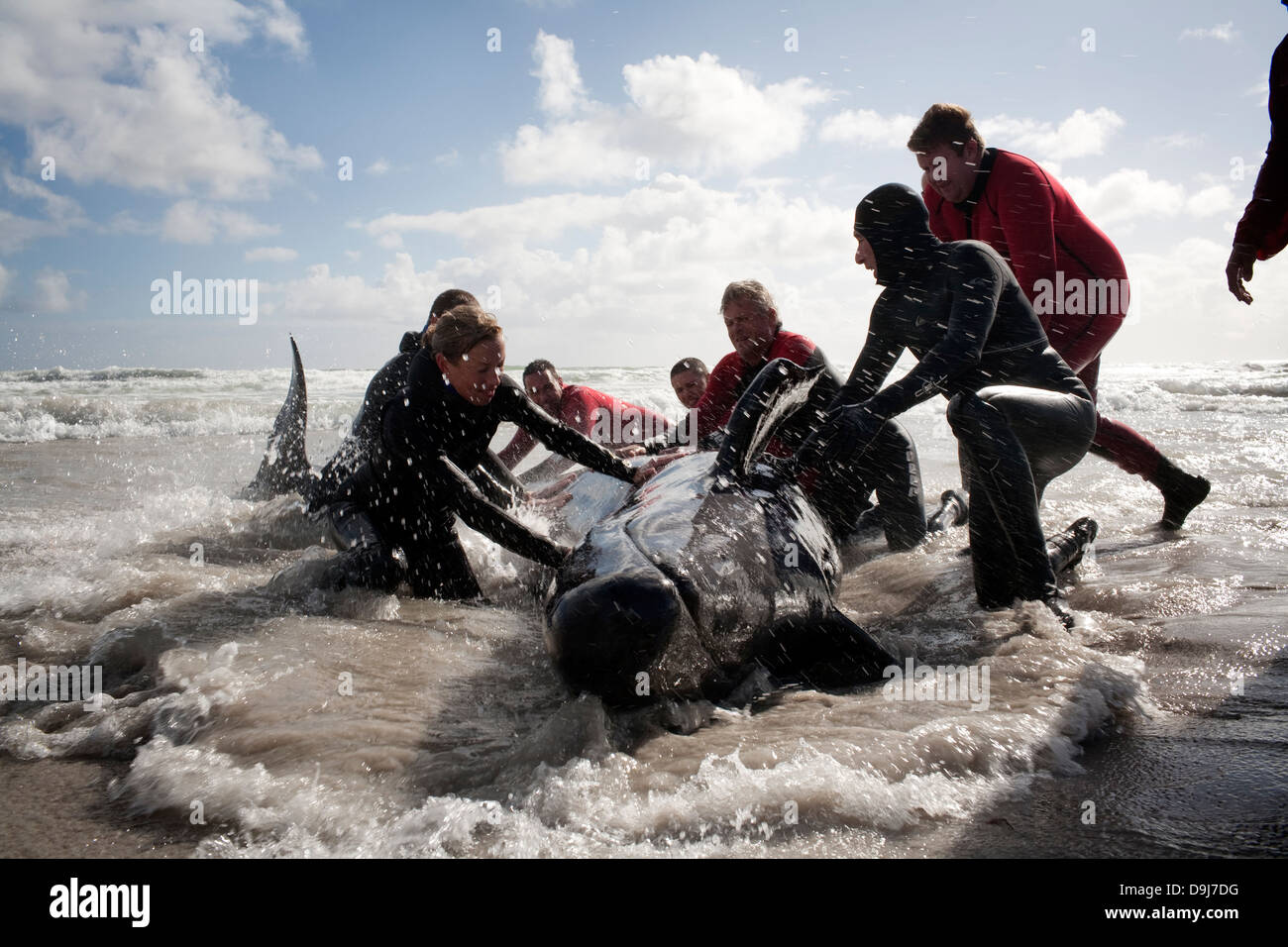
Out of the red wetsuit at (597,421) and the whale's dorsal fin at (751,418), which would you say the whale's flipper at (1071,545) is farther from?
the red wetsuit at (597,421)

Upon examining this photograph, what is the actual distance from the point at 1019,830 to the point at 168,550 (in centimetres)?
596

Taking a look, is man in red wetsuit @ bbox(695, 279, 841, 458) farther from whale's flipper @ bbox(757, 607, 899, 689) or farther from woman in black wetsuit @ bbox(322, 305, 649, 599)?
whale's flipper @ bbox(757, 607, 899, 689)

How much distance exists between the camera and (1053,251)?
528 cm

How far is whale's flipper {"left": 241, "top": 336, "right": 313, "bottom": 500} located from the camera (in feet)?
27.4

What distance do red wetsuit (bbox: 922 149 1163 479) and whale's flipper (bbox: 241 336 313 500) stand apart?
622cm

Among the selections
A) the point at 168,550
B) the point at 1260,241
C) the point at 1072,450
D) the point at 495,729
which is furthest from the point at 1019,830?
the point at 168,550

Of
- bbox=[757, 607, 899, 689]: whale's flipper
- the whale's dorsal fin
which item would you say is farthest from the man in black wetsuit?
bbox=[757, 607, 899, 689]: whale's flipper

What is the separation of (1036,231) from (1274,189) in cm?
148

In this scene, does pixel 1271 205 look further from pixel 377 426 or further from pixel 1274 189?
pixel 377 426

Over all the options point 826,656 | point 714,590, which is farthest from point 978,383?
point 714,590

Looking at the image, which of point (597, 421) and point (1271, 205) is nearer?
point (1271, 205)

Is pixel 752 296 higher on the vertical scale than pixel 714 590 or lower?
higher
